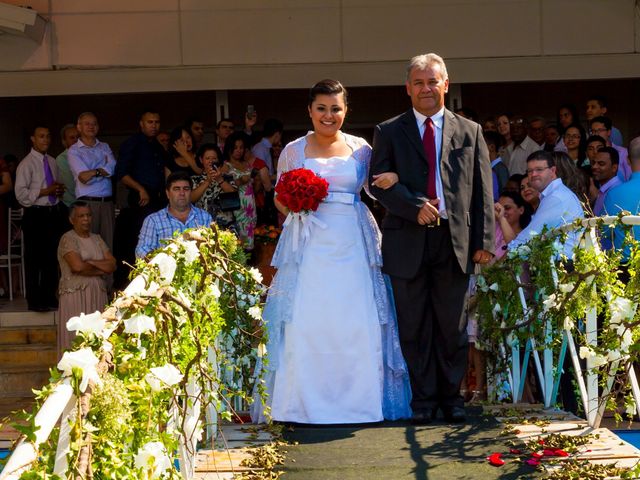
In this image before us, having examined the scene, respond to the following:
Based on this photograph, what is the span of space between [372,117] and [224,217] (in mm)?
5117

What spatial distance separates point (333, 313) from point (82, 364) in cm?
331

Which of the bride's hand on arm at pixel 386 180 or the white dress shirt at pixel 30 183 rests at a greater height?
the white dress shirt at pixel 30 183

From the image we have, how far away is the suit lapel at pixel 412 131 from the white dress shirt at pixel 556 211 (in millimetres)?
1109

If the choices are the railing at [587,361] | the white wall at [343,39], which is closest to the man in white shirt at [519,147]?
the white wall at [343,39]

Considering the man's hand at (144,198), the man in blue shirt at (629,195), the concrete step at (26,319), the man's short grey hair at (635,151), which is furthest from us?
the concrete step at (26,319)

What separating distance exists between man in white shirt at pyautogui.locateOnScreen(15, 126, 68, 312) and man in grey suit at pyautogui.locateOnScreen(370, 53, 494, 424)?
4959mm

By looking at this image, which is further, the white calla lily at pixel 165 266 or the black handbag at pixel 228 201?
the black handbag at pixel 228 201

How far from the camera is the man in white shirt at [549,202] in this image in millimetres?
6426

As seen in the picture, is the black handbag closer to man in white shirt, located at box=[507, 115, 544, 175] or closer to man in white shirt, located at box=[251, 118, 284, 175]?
man in white shirt, located at box=[251, 118, 284, 175]

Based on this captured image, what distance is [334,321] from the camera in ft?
18.9

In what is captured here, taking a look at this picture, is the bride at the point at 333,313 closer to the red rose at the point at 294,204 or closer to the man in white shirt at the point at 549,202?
the red rose at the point at 294,204

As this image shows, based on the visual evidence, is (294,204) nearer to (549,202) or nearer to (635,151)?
(549,202)

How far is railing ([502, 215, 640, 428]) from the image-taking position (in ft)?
15.8

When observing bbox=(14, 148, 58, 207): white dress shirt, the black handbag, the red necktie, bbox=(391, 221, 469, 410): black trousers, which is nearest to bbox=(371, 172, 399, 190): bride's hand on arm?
the red necktie
